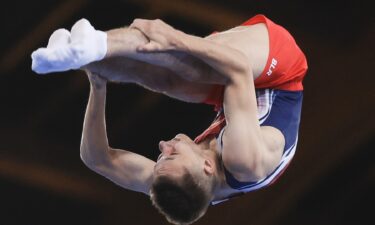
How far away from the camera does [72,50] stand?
→ 1.56 meters

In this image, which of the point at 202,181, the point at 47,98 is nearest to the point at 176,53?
the point at 202,181

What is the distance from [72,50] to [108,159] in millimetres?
648

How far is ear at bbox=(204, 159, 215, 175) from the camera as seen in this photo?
195cm

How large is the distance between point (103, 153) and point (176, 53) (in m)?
0.51

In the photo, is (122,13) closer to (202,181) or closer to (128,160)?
(128,160)

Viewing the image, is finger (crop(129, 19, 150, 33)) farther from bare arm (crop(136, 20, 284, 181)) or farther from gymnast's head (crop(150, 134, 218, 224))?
gymnast's head (crop(150, 134, 218, 224))

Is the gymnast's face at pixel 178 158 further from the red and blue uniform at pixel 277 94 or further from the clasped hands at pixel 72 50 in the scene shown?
the clasped hands at pixel 72 50

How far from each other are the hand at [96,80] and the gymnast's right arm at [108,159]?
12cm

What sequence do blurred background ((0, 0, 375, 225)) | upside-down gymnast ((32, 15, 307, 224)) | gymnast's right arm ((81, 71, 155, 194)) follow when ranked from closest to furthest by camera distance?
upside-down gymnast ((32, 15, 307, 224)) < gymnast's right arm ((81, 71, 155, 194)) < blurred background ((0, 0, 375, 225))

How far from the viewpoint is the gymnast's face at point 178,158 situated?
1.92 meters

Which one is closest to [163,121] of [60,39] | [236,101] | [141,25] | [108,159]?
[108,159]

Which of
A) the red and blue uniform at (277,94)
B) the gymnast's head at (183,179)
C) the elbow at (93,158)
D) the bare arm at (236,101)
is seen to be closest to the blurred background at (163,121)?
the elbow at (93,158)

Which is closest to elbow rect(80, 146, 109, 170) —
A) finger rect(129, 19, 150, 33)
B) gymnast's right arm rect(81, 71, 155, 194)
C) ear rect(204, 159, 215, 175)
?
gymnast's right arm rect(81, 71, 155, 194)

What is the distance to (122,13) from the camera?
320 centimetres
